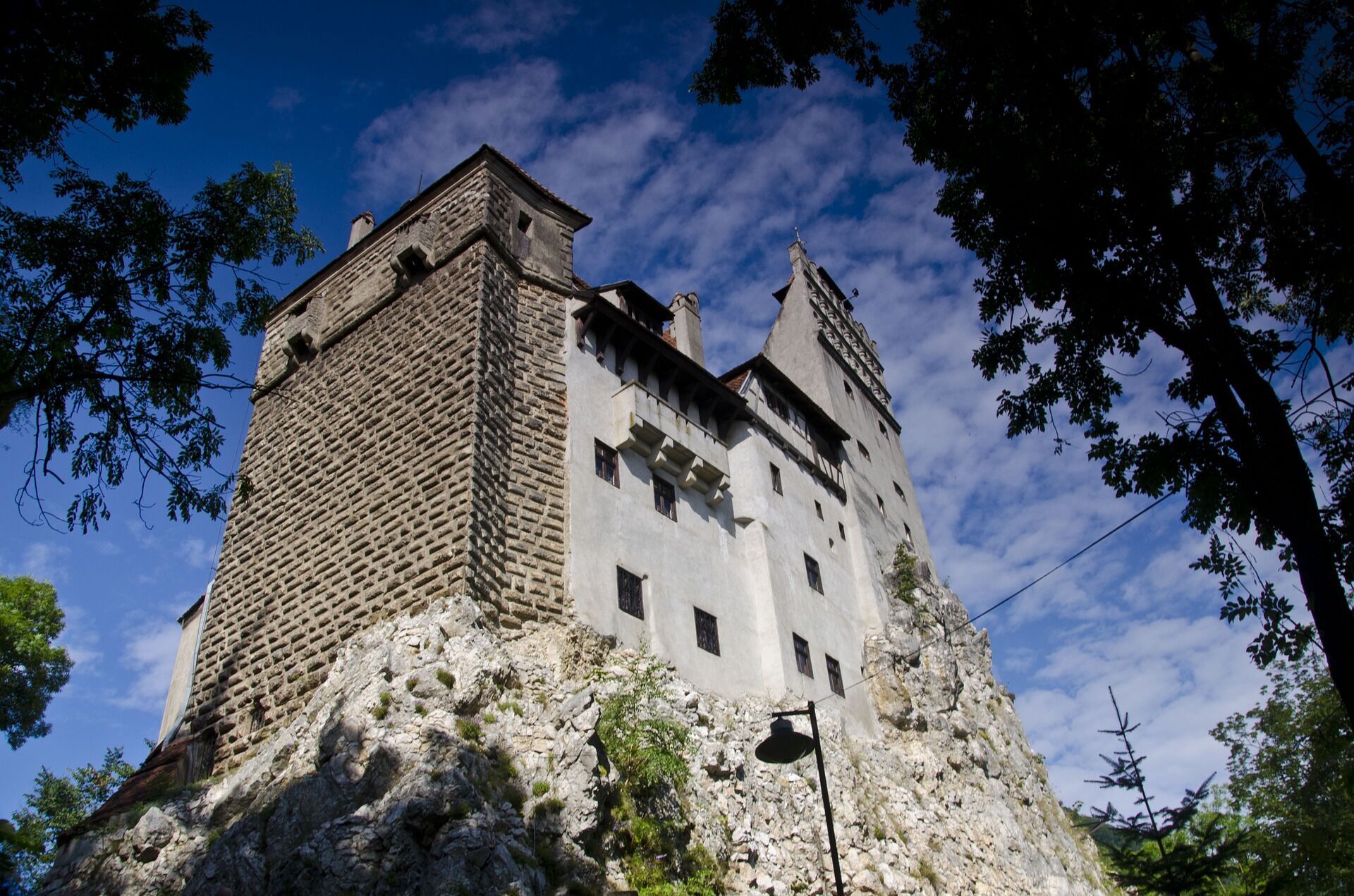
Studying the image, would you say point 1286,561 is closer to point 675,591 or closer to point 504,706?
point 504,706

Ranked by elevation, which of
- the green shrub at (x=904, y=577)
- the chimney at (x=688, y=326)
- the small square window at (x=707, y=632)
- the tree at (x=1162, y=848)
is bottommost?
the tree at (x=1162, y=848)

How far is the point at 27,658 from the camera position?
25703 millimetres

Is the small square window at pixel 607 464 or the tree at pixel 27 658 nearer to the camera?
the small square window at pixel 607 464

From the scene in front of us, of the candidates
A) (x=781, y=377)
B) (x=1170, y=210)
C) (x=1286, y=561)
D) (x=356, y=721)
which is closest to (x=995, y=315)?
(x=1170, y=210)

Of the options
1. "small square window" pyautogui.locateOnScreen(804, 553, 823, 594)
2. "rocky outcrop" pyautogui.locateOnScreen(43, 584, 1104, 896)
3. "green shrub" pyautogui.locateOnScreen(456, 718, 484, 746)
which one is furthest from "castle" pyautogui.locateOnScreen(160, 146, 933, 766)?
"green shrub" pyautogui.locateOnScreen(456, 718, 484, 746)

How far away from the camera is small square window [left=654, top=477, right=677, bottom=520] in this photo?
1914cm

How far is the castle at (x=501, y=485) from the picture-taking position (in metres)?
15.9

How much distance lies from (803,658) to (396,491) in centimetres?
926

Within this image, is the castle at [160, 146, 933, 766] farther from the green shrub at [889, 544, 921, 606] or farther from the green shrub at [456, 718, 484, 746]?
the green shrub at [456, 718, 484, 746]

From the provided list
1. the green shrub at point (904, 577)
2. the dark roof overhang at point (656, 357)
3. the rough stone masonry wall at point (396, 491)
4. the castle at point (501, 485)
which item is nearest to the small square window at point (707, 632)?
the castle at point (501, 485)

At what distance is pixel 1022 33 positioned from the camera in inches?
403

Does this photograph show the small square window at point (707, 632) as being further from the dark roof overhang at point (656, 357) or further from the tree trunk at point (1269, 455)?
the tree trunk at point (1269, 455)

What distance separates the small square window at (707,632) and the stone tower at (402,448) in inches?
133

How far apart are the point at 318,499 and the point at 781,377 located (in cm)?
1268
